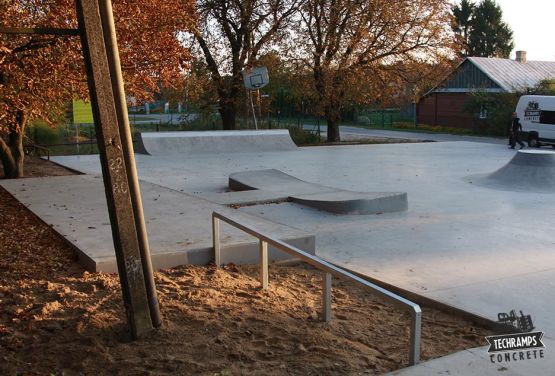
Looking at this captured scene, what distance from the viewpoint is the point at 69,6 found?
842cm

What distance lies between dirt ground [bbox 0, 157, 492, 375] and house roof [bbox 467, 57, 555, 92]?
1405 inches

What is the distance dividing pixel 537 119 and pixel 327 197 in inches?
684

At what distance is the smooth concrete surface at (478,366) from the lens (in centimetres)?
333

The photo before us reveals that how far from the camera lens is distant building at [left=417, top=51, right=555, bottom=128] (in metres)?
39.2

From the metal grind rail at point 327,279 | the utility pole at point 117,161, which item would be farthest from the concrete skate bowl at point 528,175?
the utility pole at point 117,161

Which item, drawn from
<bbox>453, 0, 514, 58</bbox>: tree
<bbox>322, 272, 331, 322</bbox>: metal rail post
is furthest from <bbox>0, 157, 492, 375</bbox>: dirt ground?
<bbox>453, 0, 514, 58</bbox>: tree

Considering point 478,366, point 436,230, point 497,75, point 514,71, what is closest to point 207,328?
point 478,366

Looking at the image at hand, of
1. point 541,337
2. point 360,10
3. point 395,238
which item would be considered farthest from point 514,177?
point 360,10

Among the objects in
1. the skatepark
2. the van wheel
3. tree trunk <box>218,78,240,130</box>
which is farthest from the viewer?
tree trunk <box>218,78,240,130</box>

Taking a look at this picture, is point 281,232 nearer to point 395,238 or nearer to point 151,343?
point 395,238

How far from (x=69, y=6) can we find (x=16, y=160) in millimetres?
6121

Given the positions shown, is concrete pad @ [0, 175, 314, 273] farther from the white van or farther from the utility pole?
the white van

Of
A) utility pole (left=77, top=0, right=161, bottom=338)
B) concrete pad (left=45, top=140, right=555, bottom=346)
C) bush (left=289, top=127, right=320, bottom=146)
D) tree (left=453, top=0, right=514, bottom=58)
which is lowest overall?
bush (left=289, top=127, right=320, bottom=146)

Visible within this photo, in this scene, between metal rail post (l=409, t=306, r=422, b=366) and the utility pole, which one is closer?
metal rail post (l=409, t=306, r=422, b=366)
